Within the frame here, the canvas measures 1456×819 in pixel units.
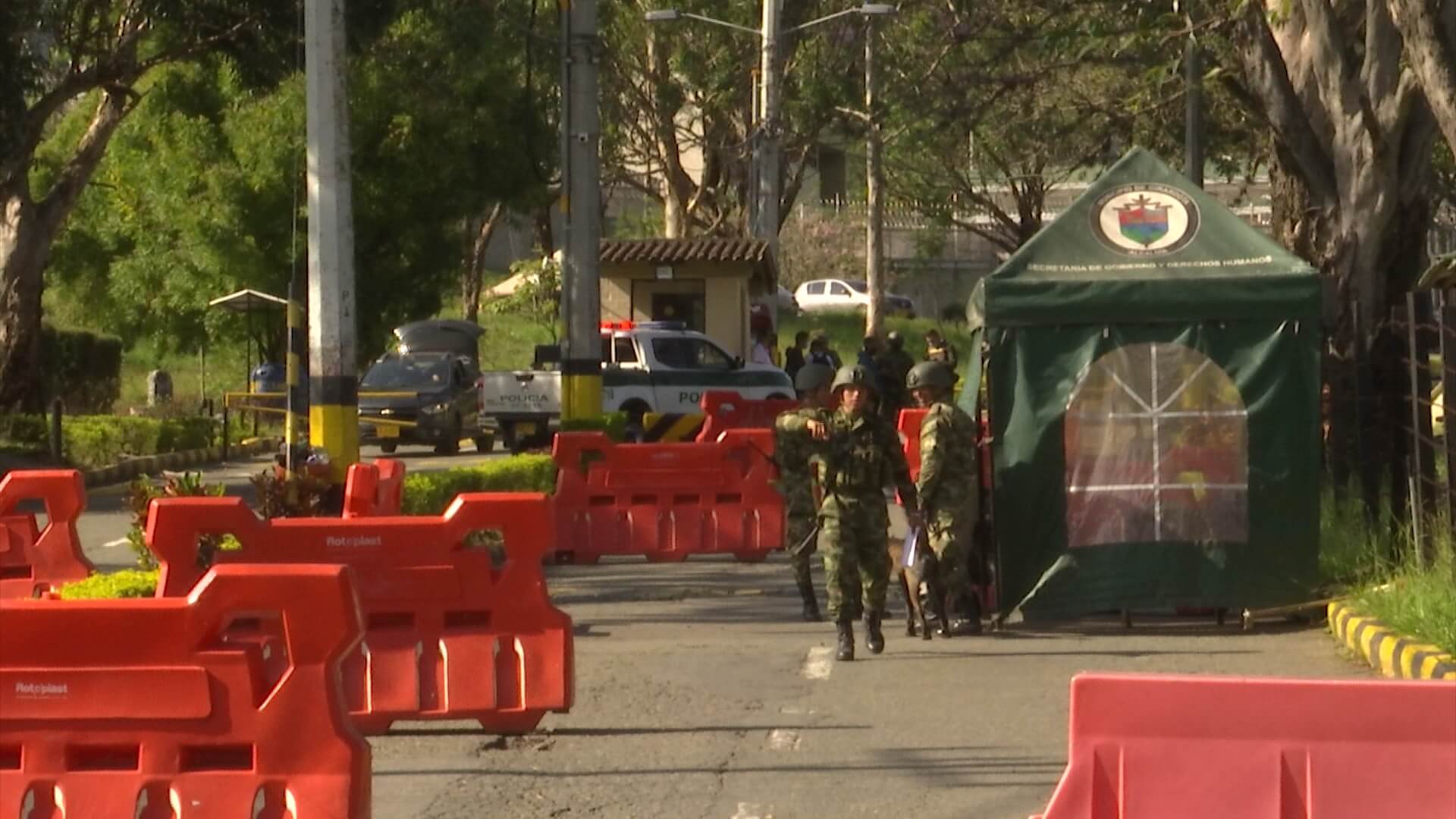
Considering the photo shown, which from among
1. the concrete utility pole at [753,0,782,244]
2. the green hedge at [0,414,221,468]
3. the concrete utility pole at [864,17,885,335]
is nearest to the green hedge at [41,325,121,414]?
the green hedge at [0,414,221,468]

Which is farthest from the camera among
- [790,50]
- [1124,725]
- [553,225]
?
[553,225]

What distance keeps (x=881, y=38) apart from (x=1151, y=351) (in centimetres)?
3079

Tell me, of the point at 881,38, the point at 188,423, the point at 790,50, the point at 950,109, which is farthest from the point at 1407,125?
the point at 790,50

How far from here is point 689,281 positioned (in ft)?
A: 133

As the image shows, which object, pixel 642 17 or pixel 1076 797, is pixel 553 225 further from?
pixel 1076 797

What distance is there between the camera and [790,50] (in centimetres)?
4600

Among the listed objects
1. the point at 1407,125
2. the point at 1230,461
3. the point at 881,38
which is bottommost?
the point at 1230,461

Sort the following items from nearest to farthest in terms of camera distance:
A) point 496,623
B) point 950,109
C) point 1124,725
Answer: point 1124,725 < point 496,623 < point 950,109

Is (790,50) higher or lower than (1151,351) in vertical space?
higher

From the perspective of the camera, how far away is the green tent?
1310cm

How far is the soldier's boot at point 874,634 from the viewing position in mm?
12039

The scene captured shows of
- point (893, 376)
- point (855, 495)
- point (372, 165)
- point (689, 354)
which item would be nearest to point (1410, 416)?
point (855, 495)

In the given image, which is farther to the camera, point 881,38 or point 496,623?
point 881,38

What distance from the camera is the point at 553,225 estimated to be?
58688 mm
